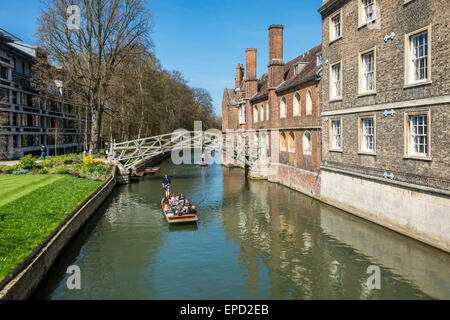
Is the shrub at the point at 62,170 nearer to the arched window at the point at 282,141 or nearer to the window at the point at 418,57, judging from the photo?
the arched window at the point at 282,141

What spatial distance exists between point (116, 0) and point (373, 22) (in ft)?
75.0

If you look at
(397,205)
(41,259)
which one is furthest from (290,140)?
(41,259)

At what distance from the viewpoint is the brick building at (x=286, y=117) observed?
21.3 m

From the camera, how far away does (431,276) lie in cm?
984

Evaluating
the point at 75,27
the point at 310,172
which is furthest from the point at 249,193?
the point at 75,27

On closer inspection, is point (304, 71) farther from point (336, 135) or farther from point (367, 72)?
point (367, 72)

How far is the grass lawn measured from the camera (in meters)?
9.78

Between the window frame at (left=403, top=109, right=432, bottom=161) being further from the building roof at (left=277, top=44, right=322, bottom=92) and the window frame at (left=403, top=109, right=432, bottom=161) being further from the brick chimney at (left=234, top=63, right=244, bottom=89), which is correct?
the brick chimney at (left=234, top=63, right=244, bottom=89)

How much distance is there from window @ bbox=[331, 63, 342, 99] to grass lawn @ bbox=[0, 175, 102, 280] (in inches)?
511

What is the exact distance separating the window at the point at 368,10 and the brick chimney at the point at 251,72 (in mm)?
18939

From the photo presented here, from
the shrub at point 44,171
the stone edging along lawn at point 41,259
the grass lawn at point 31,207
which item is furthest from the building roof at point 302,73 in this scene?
the shrub at point 44,171

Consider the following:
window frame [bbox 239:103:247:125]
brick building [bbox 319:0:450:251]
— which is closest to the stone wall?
brick building [bbox 319:0:450:251]
